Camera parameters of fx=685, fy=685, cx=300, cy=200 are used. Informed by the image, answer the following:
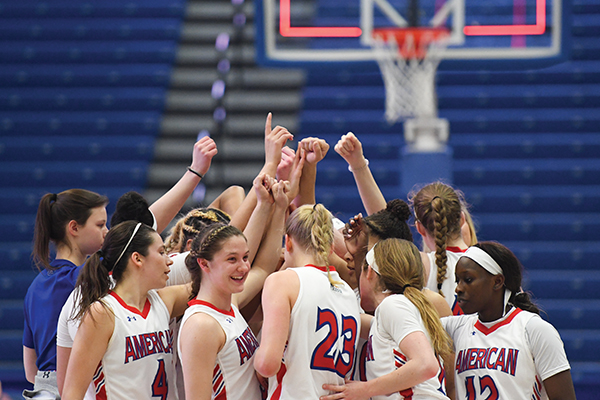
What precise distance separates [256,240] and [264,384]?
24.3 inches

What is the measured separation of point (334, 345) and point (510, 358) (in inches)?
26.9

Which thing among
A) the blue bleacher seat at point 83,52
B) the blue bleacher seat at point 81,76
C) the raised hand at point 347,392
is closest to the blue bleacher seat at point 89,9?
the blue bleacher seat at point 83,52

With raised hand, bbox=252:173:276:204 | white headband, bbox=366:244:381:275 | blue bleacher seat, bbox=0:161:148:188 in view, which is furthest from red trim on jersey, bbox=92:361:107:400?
blue bleacher seat, bbox=0:161:148:188

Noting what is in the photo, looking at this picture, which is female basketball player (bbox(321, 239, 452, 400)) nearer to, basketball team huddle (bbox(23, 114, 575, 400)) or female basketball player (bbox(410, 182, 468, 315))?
basketball team huddle (bbox(23, 114, 575, 400))

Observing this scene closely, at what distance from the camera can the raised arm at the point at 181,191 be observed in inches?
136

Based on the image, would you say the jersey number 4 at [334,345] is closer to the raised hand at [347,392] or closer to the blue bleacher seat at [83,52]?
the raised hand at [347,392]

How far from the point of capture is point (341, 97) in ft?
32.4

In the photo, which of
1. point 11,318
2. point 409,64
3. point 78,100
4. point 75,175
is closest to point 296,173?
point 409,64

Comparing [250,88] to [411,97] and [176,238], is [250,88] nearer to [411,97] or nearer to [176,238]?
[411,97]

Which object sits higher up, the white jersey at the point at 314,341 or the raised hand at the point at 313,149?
the raised hand at the point at 313,149

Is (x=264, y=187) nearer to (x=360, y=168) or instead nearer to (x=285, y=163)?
(x=285, y=163)

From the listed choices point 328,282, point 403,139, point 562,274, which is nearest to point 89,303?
point 328,282

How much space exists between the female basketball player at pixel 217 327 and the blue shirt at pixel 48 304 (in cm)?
63

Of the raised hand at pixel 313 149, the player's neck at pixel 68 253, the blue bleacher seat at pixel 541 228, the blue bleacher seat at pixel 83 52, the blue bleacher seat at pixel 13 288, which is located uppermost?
the blue bleacher seat at pixel 83 52
